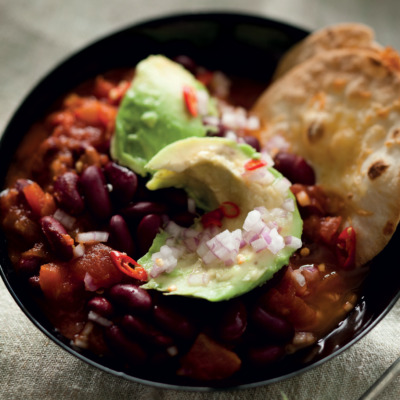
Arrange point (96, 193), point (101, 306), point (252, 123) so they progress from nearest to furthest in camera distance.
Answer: point (101, 306) → point (96, 193) → point (252, 123)

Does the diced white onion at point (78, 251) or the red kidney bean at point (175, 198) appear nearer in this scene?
the diced white onion at point (78, 251)

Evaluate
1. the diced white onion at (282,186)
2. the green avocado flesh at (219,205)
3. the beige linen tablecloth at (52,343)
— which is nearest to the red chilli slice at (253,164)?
the green avocado flesh at (219,205)

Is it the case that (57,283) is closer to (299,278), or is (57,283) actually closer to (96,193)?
(96,193)

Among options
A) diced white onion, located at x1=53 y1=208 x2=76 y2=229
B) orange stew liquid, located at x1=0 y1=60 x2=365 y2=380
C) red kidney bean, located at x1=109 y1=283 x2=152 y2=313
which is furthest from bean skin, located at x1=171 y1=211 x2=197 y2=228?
diced white onion, located at x1=53 y1=208 x2=76 y2=229

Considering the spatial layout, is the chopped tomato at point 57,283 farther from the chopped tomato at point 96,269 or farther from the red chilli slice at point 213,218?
the red chilli slice at point 213,218

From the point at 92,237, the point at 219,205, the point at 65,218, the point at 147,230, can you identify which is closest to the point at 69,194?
the point at 65,218

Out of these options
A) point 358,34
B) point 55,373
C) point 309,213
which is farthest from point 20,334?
point 358,34

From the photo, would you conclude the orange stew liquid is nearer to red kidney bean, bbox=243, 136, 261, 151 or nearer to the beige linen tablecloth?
red kidney bean, bbox=243, 136, 261, 151
